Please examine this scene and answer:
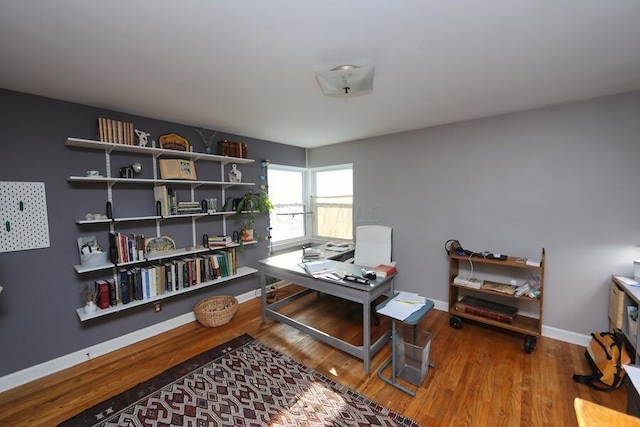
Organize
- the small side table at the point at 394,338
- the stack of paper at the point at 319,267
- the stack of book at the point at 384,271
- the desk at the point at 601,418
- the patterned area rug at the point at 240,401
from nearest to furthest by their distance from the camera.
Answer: the desk at the point at 601,418 < the patterned area rug at the point at 240,401 < the small side table at the point at 394,338 < the stack of book at the point at 384,271 < the stack of paper at the point at 319,267

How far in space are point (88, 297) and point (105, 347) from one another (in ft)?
1.96

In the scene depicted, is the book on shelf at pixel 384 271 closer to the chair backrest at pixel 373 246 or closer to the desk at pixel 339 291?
the desk at pixel 339 291

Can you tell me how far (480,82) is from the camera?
77.9 inches

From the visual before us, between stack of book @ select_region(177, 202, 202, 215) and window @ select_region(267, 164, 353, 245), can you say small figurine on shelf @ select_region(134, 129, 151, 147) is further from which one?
window @ select_region(267, 164, 353, 245)

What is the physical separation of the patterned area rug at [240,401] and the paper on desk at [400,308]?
0.63 metres

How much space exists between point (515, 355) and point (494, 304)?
1.79ft

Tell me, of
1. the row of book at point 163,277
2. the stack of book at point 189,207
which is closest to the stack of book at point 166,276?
the row of book at point 163,277

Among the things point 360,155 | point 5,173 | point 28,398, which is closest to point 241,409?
point 28,398

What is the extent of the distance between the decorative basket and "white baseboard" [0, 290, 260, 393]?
7.7 inches

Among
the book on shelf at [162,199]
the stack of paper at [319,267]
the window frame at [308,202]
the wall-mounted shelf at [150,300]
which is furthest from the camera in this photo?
the window frame at [308,202]

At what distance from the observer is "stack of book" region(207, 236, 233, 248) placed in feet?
10.3

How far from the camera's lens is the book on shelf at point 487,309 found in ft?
8.41

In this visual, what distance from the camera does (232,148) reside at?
3256 mm

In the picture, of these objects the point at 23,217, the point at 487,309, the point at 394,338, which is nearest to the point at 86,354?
the point at 23,217
